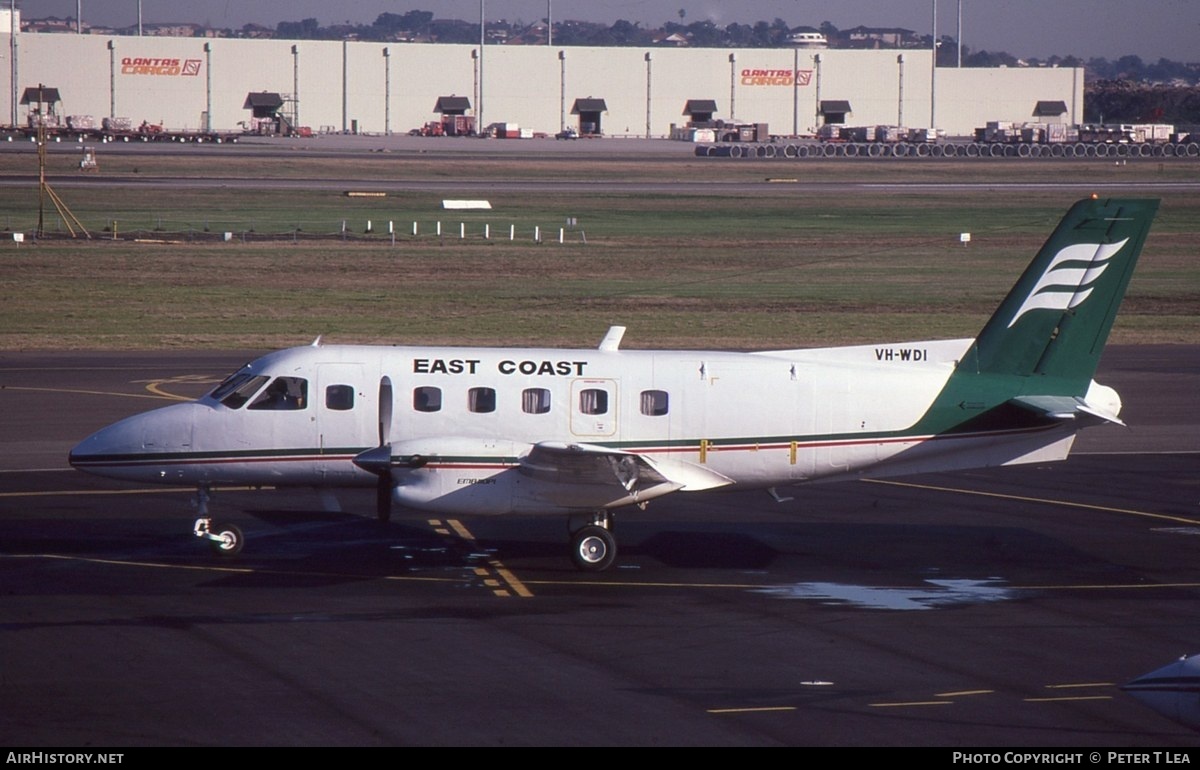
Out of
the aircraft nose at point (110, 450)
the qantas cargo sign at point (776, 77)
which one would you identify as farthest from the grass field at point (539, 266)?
the qantas cargo sign at point (776, 77)

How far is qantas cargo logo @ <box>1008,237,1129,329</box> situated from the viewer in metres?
23.6

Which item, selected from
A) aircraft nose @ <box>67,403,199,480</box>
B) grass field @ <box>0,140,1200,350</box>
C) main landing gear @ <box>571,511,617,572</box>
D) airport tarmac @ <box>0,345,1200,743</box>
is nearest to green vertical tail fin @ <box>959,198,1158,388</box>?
airport tarmac @ <box>0,345,1200,743</box>

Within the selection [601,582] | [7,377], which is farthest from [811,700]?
[7,377]

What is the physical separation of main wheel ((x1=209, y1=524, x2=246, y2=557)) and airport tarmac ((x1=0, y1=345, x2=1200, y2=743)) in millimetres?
256

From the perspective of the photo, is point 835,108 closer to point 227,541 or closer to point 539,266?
point 539,266

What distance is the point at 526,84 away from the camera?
7229 inches

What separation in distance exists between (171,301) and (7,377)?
53.5 feet

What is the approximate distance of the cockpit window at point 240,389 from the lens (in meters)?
22.8

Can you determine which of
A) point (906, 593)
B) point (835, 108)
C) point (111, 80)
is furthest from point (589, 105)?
point (906, 593)

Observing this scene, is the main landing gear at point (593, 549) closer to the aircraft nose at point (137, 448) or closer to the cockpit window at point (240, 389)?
the cockpit window at point (240, 389)

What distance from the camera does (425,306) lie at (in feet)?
184

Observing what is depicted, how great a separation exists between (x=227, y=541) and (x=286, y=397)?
8.25ft

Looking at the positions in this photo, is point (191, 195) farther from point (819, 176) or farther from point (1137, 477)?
point (1137, 477)

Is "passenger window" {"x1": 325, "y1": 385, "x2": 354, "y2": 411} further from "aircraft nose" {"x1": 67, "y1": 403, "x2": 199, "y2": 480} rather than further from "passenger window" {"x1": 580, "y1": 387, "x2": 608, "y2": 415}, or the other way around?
"passenger window" {"x1": 580, "y1": 387, "x2": 608, "y2": 415}
